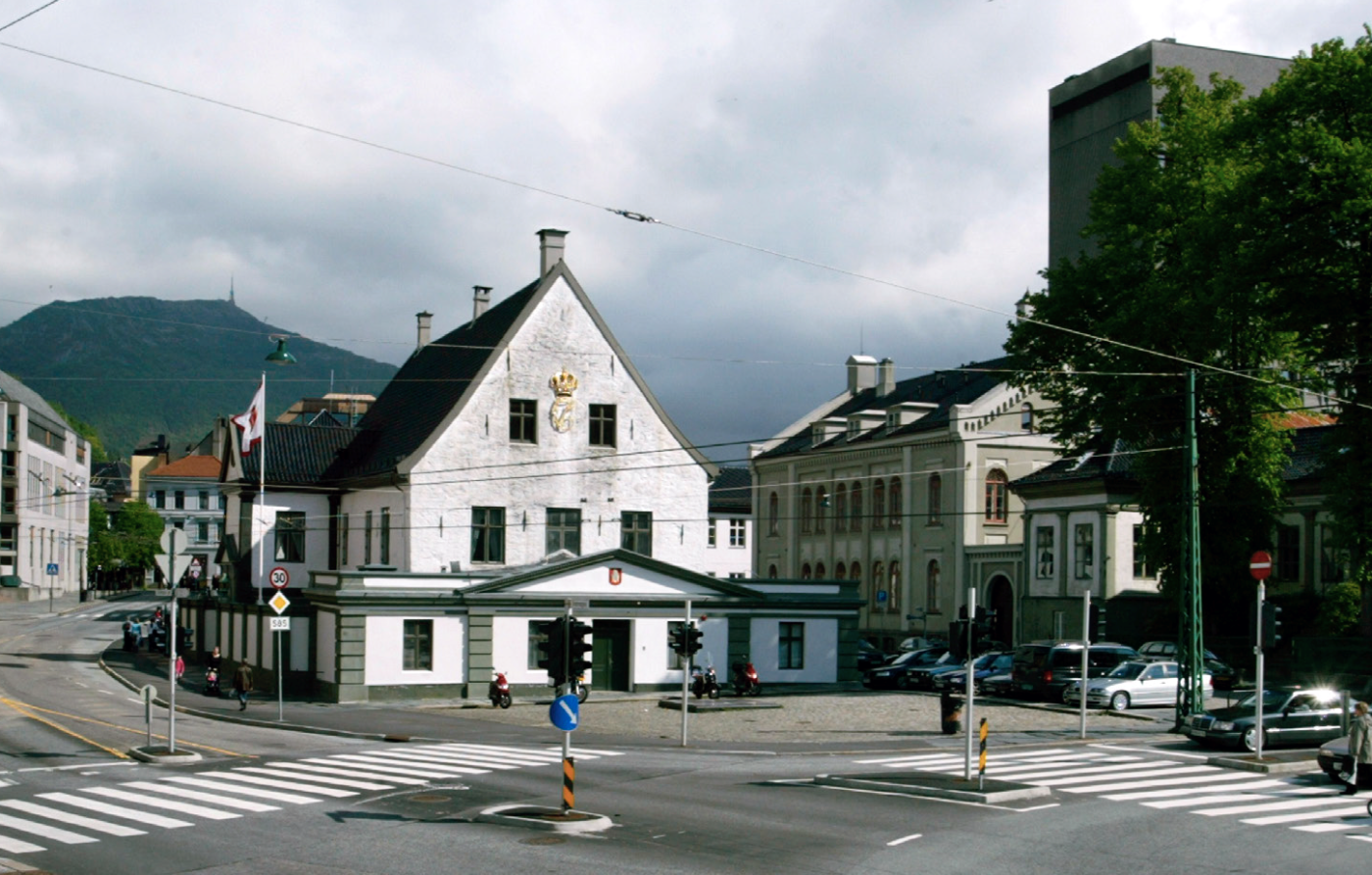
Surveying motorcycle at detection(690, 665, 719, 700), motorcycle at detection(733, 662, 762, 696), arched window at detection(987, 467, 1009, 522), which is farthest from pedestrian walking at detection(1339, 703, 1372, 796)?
arched window at detection(987, 467, 1009, 522)

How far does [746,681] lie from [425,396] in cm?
1715

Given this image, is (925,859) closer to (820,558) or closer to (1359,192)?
(1359,192)

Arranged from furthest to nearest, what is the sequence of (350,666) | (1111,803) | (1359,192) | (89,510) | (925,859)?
(89,510)
(350,666)
(1359,192)
(1111,803)
(925,859)

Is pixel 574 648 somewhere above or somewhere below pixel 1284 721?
above

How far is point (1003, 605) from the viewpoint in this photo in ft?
228

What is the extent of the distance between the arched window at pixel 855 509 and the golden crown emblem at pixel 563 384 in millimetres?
30831

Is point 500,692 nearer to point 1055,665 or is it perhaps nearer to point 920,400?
point 1055,665

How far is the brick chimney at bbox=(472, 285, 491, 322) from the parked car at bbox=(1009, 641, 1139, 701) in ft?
88.7

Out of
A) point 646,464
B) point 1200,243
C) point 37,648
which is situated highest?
point 1200,243

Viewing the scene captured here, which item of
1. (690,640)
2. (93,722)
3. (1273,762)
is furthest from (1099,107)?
(93,722)

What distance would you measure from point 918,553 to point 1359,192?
37.4 meters

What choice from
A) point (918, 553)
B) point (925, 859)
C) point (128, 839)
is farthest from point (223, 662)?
point (925, 859)

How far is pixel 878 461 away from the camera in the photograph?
77.1 meters

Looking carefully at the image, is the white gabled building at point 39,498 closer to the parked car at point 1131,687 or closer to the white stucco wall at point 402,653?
the white stucco wall at point 402,653
